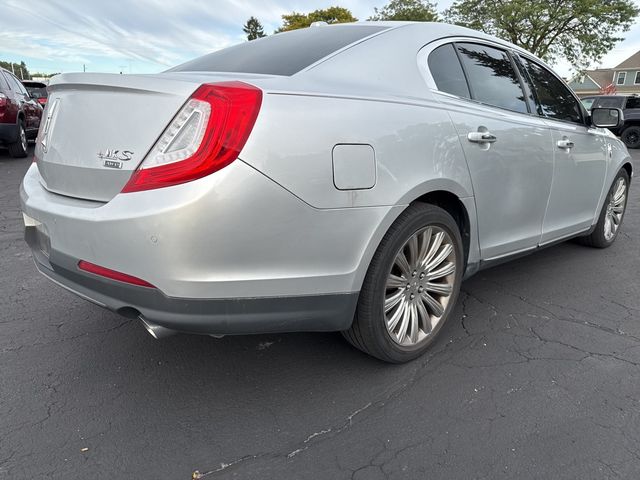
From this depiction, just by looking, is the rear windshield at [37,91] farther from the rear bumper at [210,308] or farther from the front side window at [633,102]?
the front side window at [633,102]

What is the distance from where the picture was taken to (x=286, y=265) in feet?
5.86

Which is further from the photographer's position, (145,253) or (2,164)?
(2,164)

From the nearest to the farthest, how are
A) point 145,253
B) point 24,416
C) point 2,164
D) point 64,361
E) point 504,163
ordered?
point 145,253, point 24,416, point 64,361, point 504,163, point 2,164

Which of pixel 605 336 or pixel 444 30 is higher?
pixel 444 30

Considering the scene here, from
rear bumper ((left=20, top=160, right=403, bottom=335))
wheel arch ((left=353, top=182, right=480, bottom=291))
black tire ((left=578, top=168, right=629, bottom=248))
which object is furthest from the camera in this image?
black tire ((left=578, top=168, right=629, bottom=248))

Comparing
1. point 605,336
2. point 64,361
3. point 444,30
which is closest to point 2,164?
point 64,361

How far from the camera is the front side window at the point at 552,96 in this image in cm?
331

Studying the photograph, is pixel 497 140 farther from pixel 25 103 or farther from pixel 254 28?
pixel 254 28

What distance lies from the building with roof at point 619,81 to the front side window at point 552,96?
55.2 metres

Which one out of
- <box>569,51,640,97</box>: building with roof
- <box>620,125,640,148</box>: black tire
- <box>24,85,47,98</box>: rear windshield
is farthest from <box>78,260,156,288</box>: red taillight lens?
<box>569,51,640,97</box>: building with roof

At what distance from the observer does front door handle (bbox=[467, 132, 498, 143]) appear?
243cm

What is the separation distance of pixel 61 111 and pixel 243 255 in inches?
42.8

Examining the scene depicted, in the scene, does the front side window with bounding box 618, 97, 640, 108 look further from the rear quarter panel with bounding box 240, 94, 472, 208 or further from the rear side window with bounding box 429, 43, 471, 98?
the rear quarter panel with bounding box 240, 94, 472, 208

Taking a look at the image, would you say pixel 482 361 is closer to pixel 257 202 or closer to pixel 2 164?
pixel 257 202
